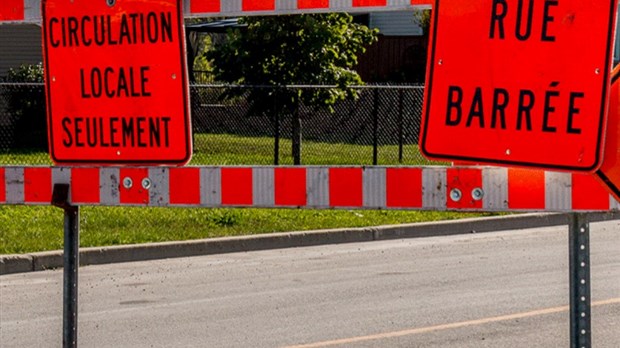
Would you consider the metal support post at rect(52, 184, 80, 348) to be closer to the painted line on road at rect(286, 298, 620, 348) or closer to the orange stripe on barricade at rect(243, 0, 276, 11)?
the orange stripe on barricade at rect(243, 0, 276, 11)

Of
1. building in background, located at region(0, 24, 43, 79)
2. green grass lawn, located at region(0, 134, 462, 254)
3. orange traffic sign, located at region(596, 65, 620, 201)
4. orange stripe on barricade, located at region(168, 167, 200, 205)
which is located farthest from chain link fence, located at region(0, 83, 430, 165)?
orange traffic sign, located at region(596, 65, 620, 201)

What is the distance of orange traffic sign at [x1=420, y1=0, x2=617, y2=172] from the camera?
4.86 m

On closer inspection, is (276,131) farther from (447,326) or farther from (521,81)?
(521,81)

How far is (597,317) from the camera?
33.0ft

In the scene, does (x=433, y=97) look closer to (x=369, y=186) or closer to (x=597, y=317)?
(x=369, y=186)

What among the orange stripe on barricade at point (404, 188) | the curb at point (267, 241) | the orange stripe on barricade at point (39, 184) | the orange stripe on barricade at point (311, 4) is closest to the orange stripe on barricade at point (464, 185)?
the orange stripe on barricade at point (404, 188)

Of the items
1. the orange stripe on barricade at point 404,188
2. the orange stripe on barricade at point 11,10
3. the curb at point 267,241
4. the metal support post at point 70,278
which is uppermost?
the orange stripe on barricade at point 11,10

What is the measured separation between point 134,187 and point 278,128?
16333 mm

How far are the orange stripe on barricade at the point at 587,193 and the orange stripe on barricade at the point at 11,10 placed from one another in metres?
2.28

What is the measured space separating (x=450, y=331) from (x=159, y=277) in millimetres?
3827

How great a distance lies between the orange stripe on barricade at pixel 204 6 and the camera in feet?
18.5

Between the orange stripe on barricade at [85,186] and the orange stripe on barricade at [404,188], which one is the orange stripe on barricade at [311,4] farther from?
the orange stripe on barricade at [85,186]

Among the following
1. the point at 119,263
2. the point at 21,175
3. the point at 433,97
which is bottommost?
the point at 119,263

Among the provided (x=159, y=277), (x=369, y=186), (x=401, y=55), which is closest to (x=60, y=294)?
(x=159, y=277)
